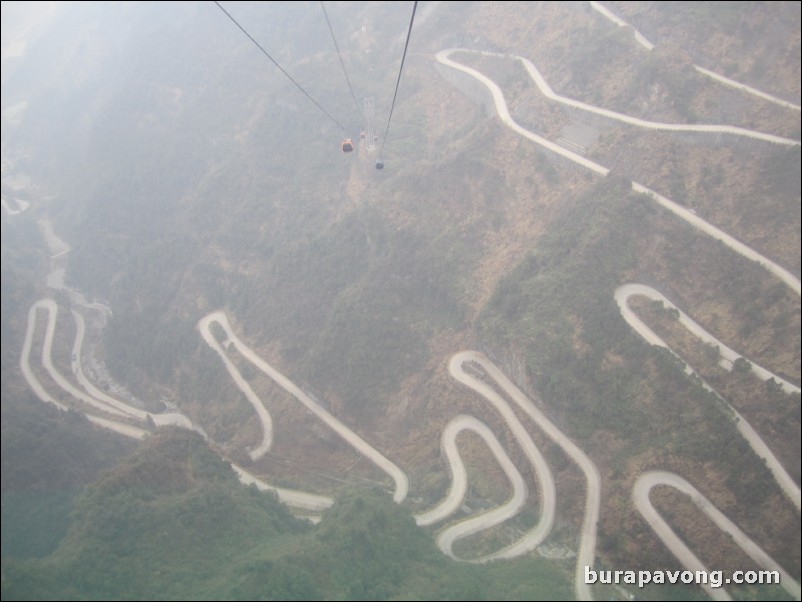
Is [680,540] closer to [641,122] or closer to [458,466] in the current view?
[458,466]

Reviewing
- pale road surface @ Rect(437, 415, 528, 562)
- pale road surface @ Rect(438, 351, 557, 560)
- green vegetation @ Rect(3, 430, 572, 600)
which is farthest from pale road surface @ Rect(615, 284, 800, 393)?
green vegetation @ Rect(3, 430, 572, 600)

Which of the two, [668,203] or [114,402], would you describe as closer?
[668,203]

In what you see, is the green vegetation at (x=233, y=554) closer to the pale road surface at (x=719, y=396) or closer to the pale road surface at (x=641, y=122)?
the pale road surface at (x=719, y=396)

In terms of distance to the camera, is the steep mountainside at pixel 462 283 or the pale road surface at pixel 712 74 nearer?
the steep mountainside at pixel 462 283

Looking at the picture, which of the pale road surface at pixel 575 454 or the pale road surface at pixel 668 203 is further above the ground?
the pale road surface at pixel 668 203

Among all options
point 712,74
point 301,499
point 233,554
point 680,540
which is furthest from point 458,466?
point 712,74

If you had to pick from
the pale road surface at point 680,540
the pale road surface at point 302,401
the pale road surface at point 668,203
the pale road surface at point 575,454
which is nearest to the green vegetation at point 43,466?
the pale road surface at point 302,401

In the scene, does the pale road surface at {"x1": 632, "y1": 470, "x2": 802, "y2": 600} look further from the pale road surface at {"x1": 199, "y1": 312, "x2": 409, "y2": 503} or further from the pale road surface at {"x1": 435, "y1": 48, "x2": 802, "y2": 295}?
the pale road surface at {"x1": 199, "y1": 312, "x2": 409, "y2": 503}
